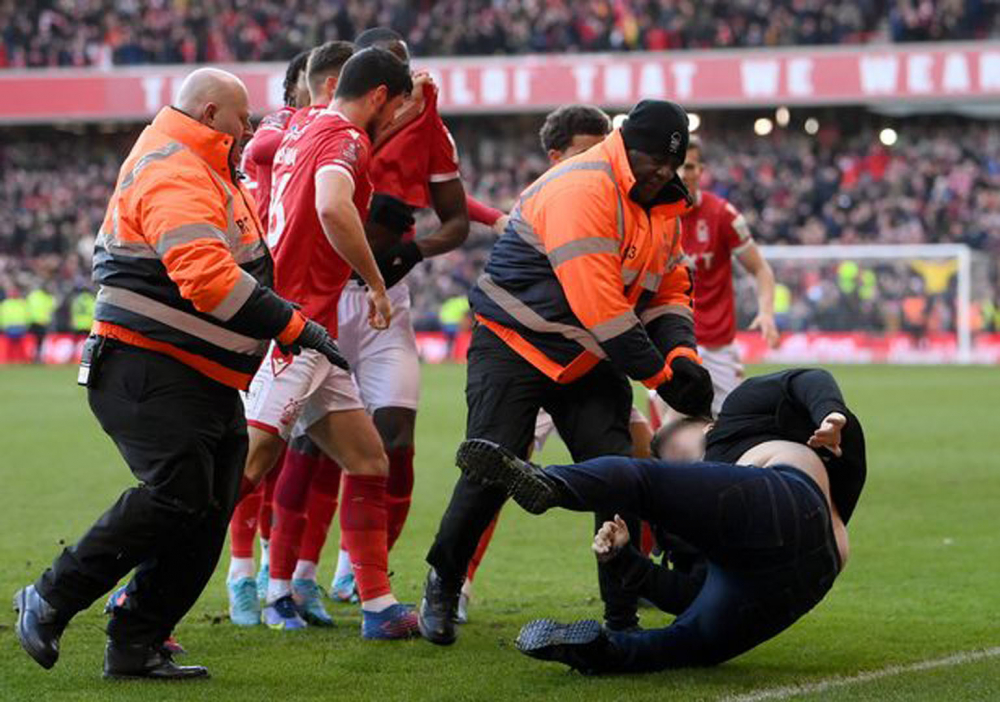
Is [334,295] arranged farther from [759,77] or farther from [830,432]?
[759,77]

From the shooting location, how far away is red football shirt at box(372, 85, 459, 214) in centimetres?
754

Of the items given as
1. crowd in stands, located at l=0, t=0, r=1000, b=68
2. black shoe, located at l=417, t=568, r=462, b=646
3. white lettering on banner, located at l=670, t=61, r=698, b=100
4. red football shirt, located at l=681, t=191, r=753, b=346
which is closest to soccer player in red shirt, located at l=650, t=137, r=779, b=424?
red football shirt, located at l=681, t=191, r=753, b=346

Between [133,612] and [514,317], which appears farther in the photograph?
[514,317]

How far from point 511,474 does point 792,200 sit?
3308 cm

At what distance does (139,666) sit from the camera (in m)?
5.88

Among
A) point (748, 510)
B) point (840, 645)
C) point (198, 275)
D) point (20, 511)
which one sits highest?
point (198, 275)

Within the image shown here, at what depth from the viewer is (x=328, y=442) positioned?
7062mm

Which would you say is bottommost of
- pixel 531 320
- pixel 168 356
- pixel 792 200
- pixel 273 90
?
pixel 792 200

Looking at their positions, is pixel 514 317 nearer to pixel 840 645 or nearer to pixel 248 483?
pixel 248 483

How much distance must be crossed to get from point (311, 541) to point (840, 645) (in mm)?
2410

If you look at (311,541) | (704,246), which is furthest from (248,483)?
(704,246)

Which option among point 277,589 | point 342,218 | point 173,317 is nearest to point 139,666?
point 173,317

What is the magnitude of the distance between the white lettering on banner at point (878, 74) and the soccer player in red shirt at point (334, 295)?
32.2 meters

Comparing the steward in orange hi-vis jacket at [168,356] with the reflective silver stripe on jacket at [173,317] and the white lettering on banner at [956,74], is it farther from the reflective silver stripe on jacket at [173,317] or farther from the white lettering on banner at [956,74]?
the white lettering on banner at [956,74]
